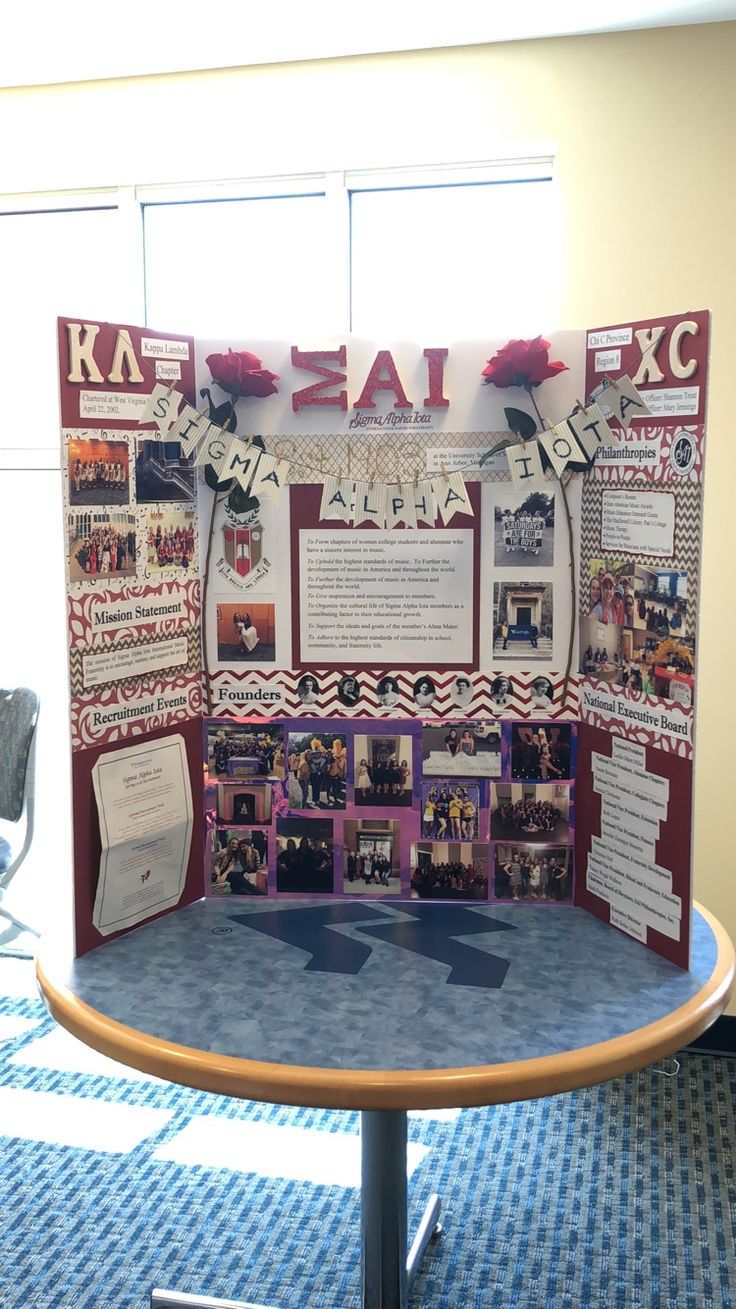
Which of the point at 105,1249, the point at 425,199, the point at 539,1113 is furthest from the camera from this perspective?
the point at 425,199

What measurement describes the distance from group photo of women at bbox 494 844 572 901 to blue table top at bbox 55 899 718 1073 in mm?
32

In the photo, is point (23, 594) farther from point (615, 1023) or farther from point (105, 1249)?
point (615, 1023)

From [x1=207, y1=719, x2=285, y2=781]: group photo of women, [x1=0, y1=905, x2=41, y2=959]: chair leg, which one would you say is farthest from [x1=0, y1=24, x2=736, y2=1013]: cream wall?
[x1=0, y1=905, x2=41, y2=959]: chair leg

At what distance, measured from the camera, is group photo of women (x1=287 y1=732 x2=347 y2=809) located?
1979 millimetres

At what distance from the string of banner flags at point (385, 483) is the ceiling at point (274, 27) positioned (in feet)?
5.25

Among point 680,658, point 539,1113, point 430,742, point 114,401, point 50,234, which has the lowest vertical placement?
point 539,1113

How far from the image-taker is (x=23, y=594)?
390 cm

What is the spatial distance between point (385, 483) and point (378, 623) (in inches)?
9.5

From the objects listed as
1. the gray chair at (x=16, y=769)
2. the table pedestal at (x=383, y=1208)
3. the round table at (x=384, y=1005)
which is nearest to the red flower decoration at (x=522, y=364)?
the round table at (x=384, y=1005)

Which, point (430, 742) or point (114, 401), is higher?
point (114, 401)

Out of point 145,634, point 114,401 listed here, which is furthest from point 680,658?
point 114,401

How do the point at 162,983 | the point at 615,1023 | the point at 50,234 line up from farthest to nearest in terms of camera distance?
1. the point at 50,234
2. the point at 162,983
3. the point at 615,1023

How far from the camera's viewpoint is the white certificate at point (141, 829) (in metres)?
1.84

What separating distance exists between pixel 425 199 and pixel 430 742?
7.06ft
